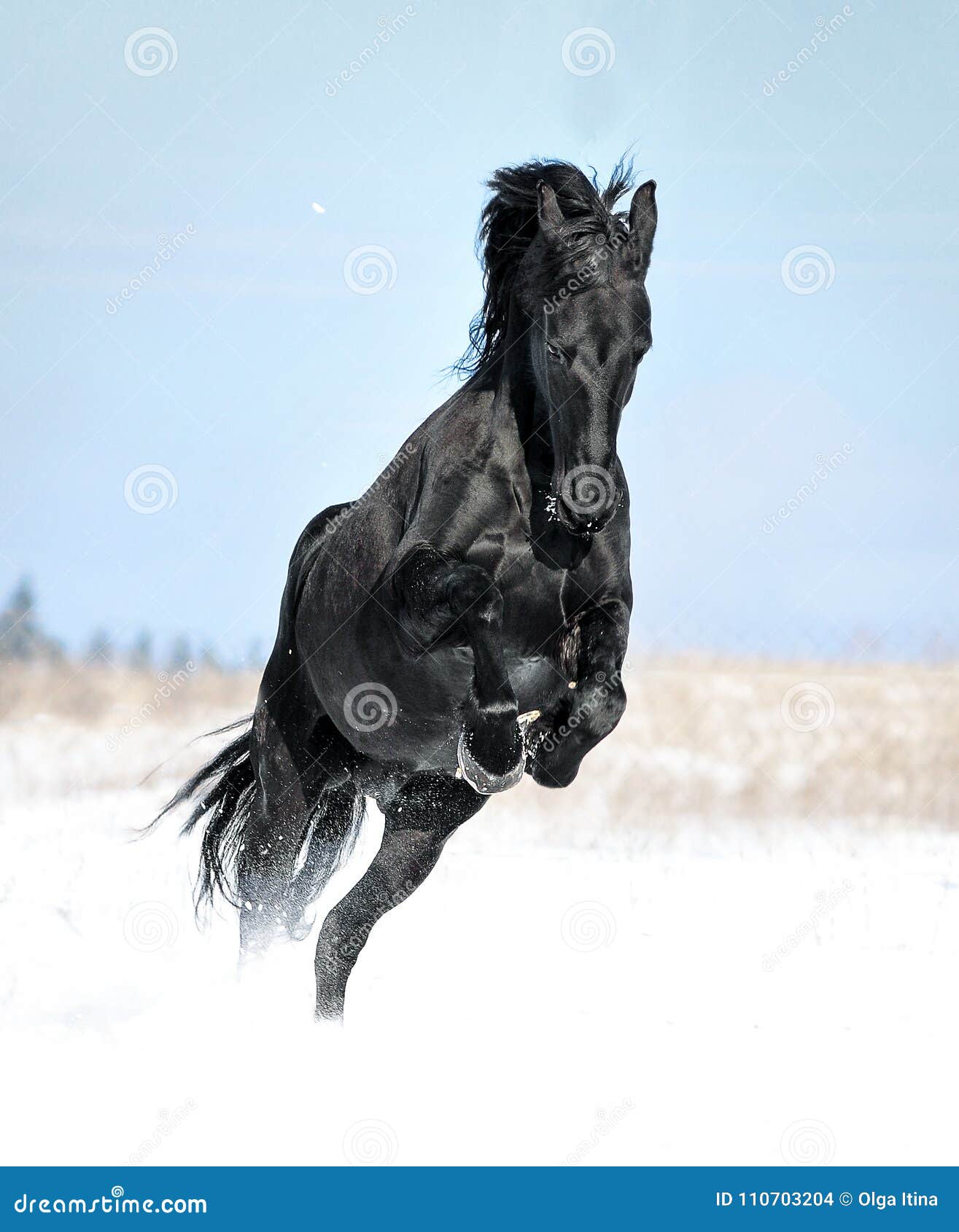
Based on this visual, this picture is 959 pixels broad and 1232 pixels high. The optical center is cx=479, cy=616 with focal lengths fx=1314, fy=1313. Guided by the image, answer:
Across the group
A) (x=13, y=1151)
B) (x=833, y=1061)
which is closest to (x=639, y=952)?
(x=833, y=1061)

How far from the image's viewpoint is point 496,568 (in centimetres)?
409

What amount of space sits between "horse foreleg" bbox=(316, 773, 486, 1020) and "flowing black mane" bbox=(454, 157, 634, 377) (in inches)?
67.2

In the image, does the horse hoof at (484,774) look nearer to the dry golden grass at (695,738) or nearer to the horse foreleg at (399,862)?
the horse foreleg at (399,862)

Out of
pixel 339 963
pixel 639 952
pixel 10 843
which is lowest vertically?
pixel 10 843

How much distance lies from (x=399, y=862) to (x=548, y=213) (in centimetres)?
255

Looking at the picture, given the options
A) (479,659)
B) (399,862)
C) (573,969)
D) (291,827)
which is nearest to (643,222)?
(479,659)

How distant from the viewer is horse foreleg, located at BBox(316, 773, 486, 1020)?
511cm

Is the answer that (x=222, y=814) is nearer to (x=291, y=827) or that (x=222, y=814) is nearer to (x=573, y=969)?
(x=291, y=827)

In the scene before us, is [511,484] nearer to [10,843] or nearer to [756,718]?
[10,843]

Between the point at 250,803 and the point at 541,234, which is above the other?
the point at 541,234

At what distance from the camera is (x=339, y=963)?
5074 mm

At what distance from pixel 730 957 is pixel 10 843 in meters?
4.63

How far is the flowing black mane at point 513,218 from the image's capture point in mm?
4199

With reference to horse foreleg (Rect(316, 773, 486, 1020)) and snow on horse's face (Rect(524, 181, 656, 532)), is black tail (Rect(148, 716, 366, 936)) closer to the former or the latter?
horse foreleg (Rect(316, 773, 486, 1020))
